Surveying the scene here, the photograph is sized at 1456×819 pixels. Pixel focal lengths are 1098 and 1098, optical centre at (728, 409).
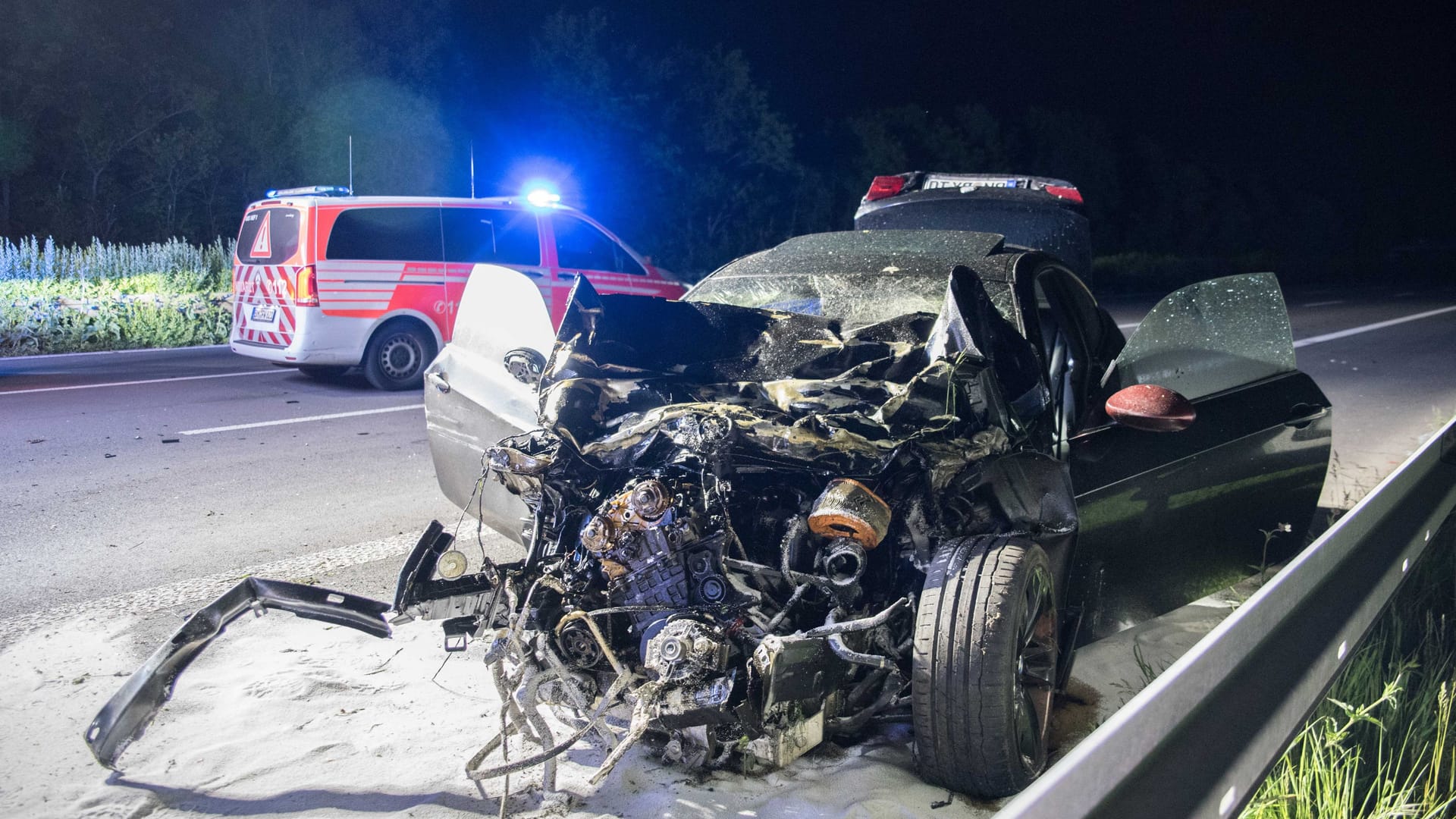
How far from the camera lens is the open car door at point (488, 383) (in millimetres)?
3648

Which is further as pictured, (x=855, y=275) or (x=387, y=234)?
(x=387, y=234)

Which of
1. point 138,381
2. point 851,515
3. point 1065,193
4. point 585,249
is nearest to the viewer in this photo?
point 851,515

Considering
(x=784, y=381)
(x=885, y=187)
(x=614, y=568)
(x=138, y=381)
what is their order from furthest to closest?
1. (x=138, y=381)
2. (x=885, y=187)
3. (x=784, y=381)
4. (x=614, y=568)

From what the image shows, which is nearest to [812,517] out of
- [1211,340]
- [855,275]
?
[855,275]

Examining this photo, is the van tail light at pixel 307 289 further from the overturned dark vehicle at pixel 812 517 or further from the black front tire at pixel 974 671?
the black front tire at pixel 974 671

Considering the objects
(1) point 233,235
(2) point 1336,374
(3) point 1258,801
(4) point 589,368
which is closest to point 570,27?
(1) point 233,235

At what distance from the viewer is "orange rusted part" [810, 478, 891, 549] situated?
9.14 feet

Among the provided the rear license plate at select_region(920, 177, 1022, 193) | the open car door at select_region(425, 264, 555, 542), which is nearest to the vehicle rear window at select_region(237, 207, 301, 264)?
the rear license plate at select_region(920, 177, 1022, 193)

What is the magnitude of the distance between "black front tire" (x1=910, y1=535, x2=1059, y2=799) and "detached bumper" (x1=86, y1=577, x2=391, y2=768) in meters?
1.62

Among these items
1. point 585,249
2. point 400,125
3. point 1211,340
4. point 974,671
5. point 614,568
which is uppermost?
point 400,125

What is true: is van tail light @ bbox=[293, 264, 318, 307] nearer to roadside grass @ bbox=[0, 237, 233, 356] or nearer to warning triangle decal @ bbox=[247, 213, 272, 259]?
warning triangle decal @ bbox=[247, 213, 272, 259]

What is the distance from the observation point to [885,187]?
257 inches

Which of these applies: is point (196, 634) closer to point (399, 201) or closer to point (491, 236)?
point (399, 201)

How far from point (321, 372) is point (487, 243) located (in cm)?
223
